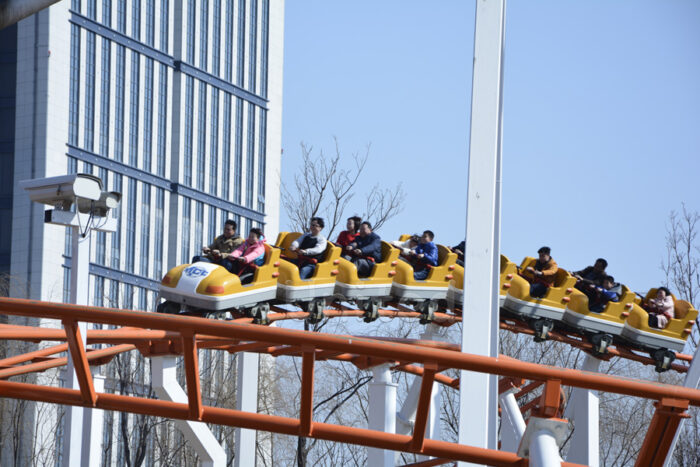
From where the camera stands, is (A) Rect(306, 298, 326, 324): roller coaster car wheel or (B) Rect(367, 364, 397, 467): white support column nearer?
(B) Rect(367, 364, 397, 467): white support column

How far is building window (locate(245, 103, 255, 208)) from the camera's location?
5372 centimetres

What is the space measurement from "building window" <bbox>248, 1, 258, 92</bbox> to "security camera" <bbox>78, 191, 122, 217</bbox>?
4547 cm

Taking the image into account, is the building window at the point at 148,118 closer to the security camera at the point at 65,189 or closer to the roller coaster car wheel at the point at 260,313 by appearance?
the roller coaster car wheel at the point at 260,313

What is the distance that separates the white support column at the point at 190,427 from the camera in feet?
31.5

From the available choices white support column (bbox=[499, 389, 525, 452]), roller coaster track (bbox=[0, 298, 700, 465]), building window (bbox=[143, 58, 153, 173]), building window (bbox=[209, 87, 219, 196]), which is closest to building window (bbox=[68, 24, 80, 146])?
building window (bbox=[143, 58, 153, 173])

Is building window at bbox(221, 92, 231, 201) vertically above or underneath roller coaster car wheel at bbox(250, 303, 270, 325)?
above

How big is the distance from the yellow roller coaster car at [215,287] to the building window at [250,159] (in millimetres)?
41364

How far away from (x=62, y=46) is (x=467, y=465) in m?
40.2

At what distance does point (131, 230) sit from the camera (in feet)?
154

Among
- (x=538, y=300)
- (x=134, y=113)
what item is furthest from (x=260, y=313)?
(x=134, y=113)

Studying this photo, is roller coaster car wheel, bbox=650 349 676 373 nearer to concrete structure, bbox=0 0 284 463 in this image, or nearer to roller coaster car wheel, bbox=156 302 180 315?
roller coaster car wheel, bbox=156 302 180 315

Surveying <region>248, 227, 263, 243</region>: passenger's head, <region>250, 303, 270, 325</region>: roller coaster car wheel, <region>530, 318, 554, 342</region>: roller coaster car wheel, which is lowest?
<region>530, 318, 554, 342</region>: roller coaster car wheel

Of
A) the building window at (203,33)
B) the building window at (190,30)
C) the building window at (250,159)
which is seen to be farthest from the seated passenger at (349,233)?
the building window at (250,159)

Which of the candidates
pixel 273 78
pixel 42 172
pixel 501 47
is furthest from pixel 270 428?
pixel 273 78
